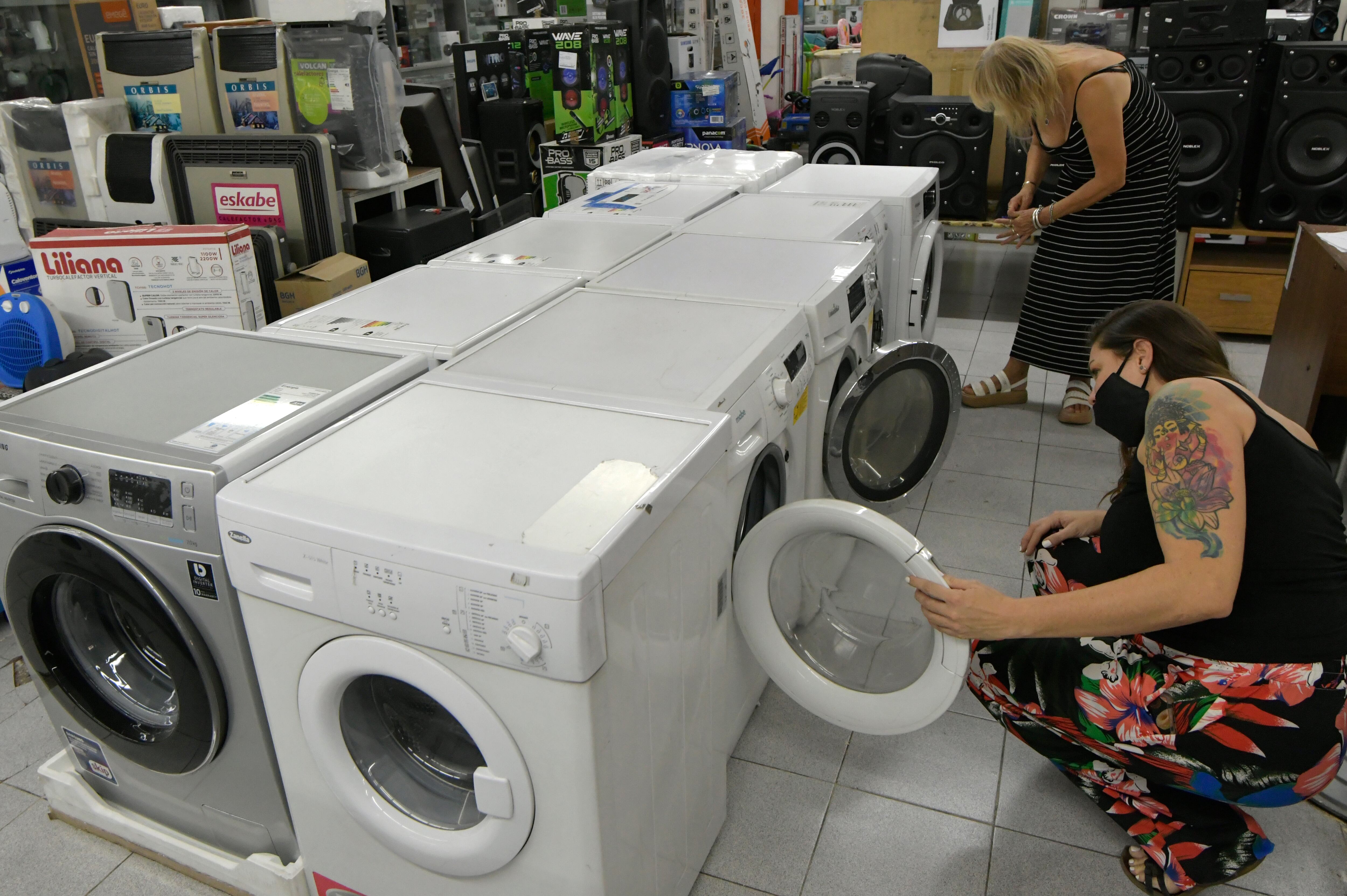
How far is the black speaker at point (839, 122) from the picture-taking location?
4891mm

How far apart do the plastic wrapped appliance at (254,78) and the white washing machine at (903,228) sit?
173 centimetres

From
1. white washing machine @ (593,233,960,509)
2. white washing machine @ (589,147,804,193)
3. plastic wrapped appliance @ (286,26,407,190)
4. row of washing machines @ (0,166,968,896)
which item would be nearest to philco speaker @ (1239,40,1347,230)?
white washing machine @ (589,147,804,193)

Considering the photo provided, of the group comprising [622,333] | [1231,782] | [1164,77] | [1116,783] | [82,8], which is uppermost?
[82,8]

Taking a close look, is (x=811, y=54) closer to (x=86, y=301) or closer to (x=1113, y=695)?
(x=86, y=301)

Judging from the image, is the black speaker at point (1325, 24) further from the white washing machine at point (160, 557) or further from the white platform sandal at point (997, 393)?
the white washing machine at point (160, 557)

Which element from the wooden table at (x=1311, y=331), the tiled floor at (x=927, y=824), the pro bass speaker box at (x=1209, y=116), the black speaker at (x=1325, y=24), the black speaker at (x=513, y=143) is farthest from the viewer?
the black speaker at (x=513, y=143)

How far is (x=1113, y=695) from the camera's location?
5.20ft

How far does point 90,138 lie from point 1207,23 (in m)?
4.34

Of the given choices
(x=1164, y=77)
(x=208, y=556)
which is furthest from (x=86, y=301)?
(x=1164, y=77)

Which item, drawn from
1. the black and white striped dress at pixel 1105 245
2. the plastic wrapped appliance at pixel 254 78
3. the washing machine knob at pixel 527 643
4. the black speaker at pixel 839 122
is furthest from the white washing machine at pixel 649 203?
the washing machine knob at pixel 527 643

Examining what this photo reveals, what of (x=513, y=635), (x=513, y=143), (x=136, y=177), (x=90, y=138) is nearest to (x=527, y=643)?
(x=513, y=635)

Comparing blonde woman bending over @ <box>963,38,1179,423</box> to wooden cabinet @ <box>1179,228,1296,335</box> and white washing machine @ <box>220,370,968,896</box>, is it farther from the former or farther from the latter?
white washing machine @ <box>220,370,968,896</box>

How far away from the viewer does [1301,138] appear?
3.92m

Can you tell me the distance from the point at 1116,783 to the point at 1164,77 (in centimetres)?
343
